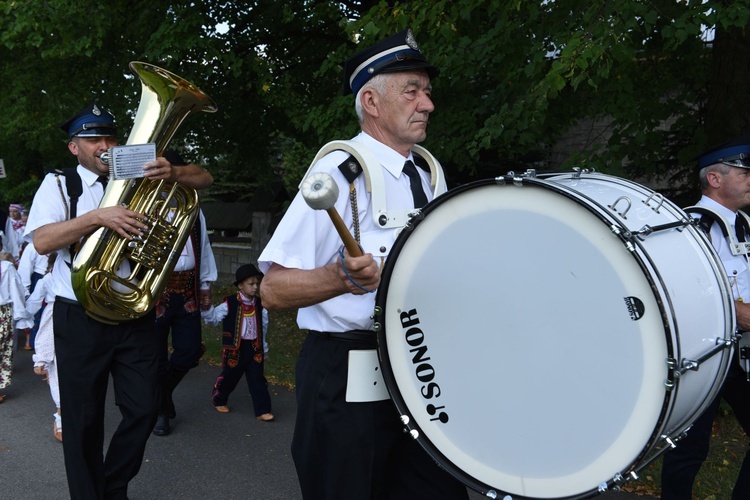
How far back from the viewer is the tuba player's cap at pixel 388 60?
7.75 feet

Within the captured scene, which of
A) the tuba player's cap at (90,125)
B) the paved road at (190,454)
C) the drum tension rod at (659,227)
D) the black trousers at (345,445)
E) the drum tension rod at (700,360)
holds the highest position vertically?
the tuba player's cap at (90,125)

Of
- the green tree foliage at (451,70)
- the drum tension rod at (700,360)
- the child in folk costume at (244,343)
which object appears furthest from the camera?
the child in folk costume at (244,343)

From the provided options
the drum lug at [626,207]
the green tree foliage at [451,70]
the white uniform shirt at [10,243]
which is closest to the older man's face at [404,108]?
the drum lug at [626,207]

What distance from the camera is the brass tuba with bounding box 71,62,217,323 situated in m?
3.48

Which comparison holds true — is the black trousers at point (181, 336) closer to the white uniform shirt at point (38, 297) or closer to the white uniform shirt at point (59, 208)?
the white uniform shirt at point (38, 297)

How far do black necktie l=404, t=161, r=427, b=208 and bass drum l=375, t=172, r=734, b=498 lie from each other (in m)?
0.27

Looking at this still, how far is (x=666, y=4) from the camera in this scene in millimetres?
5188

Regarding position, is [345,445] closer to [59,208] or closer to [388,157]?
[388,157]

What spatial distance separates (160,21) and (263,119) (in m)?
2.94

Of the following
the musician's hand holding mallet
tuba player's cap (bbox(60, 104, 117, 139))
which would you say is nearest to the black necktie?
the musician's hand holding mallet

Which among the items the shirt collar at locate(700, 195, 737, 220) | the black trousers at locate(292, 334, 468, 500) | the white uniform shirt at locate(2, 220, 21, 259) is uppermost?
the shirt collar at locate(700, 195, 737, 220)

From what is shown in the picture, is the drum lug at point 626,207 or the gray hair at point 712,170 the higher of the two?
the gray hair at point 712,170

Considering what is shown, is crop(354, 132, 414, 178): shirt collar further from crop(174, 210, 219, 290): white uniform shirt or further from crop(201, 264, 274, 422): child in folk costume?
crop(201, 264, 274, 422): child in folk costume

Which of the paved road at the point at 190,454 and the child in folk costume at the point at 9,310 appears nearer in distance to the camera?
the paved road at the point at 190,454
